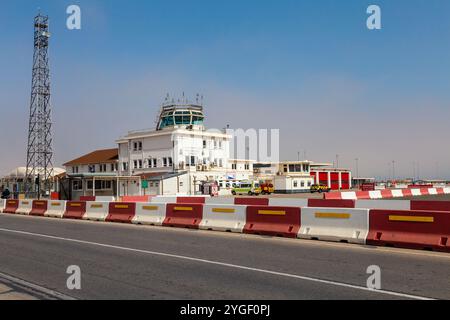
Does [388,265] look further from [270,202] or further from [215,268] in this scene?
[270,202]

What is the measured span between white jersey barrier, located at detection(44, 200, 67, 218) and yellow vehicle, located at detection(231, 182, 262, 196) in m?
38.3

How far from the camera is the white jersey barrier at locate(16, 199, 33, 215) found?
1147 inches

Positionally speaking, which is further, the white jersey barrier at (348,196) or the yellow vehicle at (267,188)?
the yellow vehicle at (267,188)

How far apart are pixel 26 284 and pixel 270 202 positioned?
71.1 feet

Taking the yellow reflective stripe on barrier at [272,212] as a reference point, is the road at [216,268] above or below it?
below

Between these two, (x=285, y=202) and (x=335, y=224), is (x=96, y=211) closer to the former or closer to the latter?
(x=285, y=202)

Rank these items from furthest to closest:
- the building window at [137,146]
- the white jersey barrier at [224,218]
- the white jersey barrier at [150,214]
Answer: the building window at [137,146] < the white jersey barrier at [150,214] < the white jersey barrier at [224,218]

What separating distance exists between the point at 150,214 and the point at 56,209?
8.80 metres

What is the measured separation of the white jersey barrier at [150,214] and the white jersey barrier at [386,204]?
34.6ft

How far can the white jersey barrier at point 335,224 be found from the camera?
12.9m

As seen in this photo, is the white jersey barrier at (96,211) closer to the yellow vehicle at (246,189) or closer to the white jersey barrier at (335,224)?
the white jersey barrier at (335,224)

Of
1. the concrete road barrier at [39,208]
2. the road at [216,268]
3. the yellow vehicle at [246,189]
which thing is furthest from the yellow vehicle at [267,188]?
the road at [216,268]

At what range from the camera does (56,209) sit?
26.3 metres

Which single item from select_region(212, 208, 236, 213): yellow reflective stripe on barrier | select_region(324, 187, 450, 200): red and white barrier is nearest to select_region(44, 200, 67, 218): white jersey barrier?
select_region(212, 208, 236, 213): yellow reflective stripe on barrier
